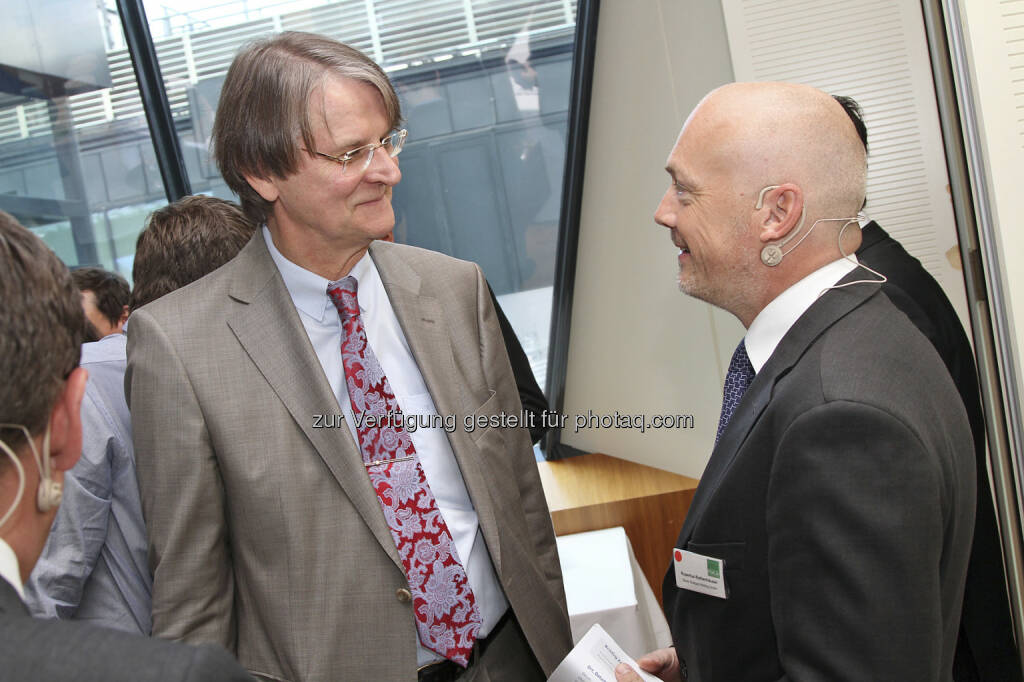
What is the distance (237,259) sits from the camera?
4.91ft

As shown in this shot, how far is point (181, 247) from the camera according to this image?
1.66 metres

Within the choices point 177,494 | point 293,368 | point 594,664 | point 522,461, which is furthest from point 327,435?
point 594,664

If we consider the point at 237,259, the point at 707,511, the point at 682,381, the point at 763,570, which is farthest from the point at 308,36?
the point at 682,381

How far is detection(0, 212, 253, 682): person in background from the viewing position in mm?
627

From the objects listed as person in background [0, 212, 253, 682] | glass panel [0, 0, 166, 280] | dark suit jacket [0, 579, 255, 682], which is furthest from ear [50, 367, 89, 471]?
glass panel [0, 0, 166, 280]

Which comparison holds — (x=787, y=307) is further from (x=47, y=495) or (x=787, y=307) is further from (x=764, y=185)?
(x=47, y=495)

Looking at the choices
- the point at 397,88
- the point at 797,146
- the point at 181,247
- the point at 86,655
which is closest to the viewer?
the point at 86,655

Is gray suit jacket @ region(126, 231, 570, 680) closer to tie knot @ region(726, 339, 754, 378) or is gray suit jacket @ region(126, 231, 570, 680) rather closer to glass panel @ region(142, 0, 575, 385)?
tie knot @ region(726, 339, 754, 378)

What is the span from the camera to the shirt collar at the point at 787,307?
4.12 feet

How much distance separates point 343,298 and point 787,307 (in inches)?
30.8

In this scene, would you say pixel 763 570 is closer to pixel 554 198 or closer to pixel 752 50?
pixel 752 50

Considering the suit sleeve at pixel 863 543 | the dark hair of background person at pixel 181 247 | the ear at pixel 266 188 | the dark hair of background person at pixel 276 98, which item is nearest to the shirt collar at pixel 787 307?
the suit sleeve at pixel 863 543

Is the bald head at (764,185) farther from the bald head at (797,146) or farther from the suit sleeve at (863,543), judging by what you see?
the suit sleeve at (863,543)

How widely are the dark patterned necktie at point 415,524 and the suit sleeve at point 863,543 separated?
59cm
